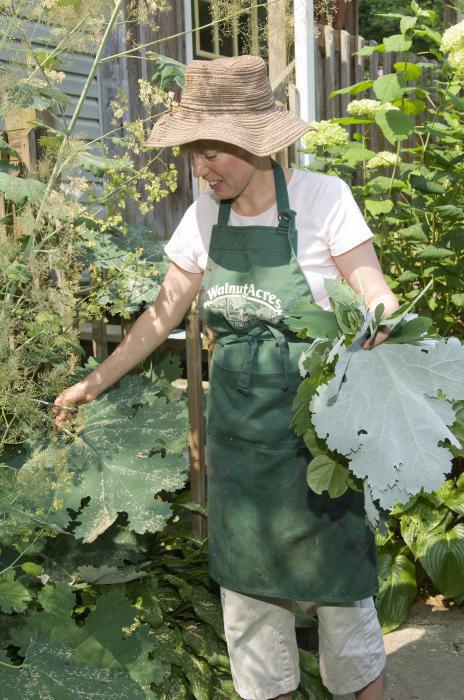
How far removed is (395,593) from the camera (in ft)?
12.2

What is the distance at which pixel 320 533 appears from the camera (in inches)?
98.1

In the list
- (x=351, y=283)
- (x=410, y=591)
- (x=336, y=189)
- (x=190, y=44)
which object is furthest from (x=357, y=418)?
(x=190, y=44)

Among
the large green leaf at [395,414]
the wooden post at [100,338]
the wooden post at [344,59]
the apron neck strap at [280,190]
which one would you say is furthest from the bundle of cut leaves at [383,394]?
the wooden post at [344,59]

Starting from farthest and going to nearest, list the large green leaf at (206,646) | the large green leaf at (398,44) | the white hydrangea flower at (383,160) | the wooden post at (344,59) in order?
the wooden post at (344,59), the white hydrangea flower at (383,160), the large green leaf at (398,44), the large green leaf at (206,646)

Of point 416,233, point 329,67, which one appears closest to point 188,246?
point 416,233

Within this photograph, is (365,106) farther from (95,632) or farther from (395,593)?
(95,632)

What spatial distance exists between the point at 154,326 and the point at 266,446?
47 cm

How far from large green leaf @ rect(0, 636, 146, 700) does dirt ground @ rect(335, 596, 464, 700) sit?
129 centimetres

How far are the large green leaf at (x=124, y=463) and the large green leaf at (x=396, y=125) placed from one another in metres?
1.59

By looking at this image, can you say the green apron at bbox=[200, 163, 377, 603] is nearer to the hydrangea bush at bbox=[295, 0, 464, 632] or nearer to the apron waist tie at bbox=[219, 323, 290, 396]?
the apron waist tie at bbox=[219, 323, 290, 396]

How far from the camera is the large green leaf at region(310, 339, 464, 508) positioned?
1946 mm

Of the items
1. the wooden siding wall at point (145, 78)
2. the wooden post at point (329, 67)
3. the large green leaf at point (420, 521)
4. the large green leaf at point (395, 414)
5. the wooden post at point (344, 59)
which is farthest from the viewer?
the wooden post at point (344, 59)

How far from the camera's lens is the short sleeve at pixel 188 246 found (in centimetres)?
256

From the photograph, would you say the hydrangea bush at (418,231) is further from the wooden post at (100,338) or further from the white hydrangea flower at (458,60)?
the wooden post at (100,338)
